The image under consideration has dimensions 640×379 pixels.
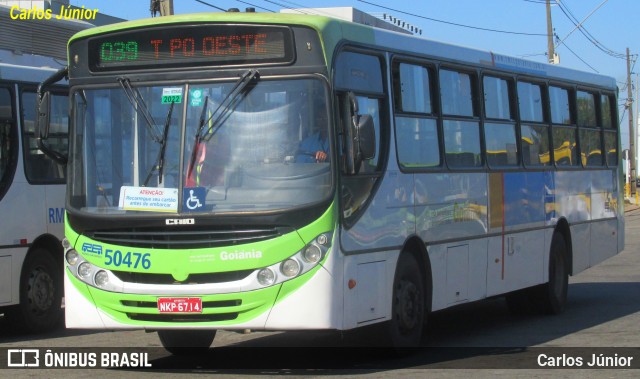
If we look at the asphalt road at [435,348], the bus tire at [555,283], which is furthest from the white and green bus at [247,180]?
the bus tire at [555,283]

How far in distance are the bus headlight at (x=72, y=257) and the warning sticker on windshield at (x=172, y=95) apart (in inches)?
58.9

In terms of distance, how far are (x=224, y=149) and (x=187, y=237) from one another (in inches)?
30.1

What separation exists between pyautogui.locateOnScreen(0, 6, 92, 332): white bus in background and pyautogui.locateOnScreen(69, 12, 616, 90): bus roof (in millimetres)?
3417

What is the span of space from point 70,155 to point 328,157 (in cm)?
235

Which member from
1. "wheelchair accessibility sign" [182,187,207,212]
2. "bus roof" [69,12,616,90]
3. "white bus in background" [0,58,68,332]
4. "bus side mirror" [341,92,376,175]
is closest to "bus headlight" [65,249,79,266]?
"wheelchair accessibility sign" [182,187,207,212]

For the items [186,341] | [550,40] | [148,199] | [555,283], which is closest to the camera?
[148,199]

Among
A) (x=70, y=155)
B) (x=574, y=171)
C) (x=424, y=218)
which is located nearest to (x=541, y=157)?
(x=574, y=171)

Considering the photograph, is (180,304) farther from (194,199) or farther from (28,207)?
(28,207)

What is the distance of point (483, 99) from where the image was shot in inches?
530

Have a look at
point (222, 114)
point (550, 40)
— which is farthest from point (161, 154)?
point (550, 40)

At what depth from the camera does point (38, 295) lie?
14031 millimetres

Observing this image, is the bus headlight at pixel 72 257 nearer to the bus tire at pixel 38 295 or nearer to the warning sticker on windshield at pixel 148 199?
the warning sticker on windshield at pixel 148 199

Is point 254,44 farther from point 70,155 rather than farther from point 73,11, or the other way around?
point 73,11

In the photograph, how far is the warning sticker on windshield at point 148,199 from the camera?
32.1ft
